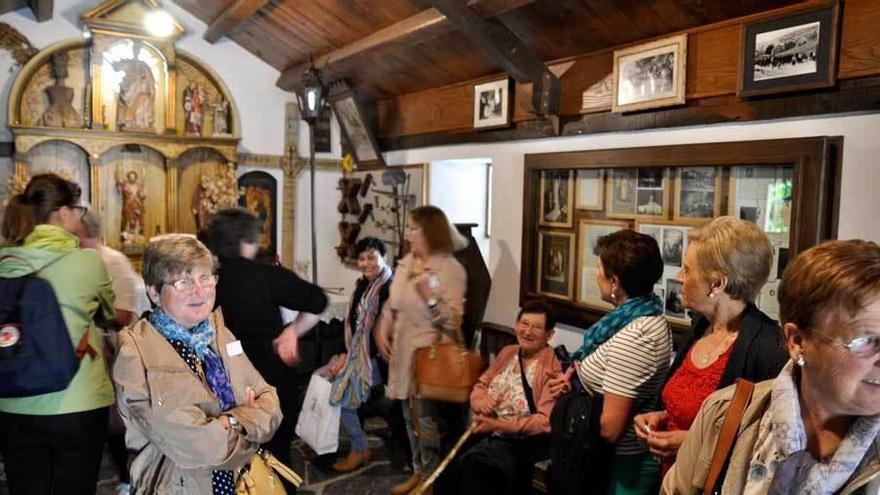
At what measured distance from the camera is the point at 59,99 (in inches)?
201

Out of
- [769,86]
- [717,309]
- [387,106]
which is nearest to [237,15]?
[387,106]

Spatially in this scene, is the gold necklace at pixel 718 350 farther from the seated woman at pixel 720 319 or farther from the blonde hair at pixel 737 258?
the blonde hair at pixel 737 258

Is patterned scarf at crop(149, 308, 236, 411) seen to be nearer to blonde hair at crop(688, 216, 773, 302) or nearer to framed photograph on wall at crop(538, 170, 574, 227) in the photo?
blonde hair at crop(688, 216, 773, 302)

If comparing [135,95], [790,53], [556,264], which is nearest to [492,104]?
[556,264]

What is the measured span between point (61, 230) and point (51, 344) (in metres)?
0.40

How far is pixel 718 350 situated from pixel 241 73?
5.17 meters

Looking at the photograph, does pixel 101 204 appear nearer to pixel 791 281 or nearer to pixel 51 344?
pixel 51 344

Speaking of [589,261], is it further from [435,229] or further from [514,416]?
[514,416]

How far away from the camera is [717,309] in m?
1.69

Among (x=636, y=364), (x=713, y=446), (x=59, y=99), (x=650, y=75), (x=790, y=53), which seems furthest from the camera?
(x=59, y=99)

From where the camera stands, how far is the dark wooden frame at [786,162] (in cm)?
241

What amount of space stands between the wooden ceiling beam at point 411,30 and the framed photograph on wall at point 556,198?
3.18ft

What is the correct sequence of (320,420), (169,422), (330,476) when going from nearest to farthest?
(169,422) < (330,476) < (320,420)

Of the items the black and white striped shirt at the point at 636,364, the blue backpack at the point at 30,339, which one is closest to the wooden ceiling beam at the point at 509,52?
the black and white striped shirt at the point at 636,364
